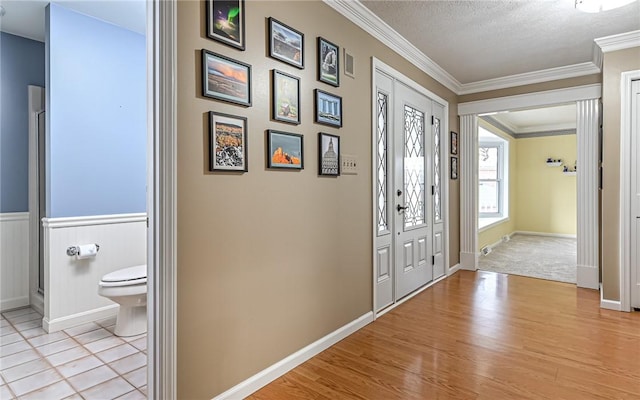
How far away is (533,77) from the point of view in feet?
13.7

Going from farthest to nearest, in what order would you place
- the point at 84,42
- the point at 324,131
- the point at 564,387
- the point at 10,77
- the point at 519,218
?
1. the point at 519,218
2. the point at 10,77
3. the point at 84,42
4. the point at 324,131
5. the point at 564,387

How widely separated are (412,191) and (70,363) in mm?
3191

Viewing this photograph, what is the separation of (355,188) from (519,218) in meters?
7.07

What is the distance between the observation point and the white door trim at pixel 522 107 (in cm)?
382

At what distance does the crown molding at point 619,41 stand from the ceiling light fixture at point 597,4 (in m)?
0.86

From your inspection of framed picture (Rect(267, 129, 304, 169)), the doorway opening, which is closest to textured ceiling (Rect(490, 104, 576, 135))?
the doorway opening

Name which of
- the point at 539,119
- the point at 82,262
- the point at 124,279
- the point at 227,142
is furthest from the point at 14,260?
the point at 539,119

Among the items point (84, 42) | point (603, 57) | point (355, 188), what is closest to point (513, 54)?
point (603, 57)

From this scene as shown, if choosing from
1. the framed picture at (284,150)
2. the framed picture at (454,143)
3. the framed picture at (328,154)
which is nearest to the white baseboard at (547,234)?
the framed picture at (454,143)

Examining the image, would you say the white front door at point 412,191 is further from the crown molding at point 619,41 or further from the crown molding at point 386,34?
the crown molding at point 619,41

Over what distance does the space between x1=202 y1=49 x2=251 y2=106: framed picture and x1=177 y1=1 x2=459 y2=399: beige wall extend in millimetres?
34

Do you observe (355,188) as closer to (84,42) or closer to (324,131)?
(324,131)

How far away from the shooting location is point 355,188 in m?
2.67

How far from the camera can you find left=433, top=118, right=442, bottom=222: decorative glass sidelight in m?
4.11
